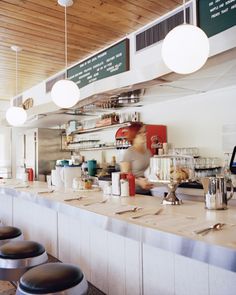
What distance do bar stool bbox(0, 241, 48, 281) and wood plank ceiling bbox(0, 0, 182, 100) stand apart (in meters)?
2.24

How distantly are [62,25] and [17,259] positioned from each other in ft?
8.35

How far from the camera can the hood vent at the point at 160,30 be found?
9.68 ft

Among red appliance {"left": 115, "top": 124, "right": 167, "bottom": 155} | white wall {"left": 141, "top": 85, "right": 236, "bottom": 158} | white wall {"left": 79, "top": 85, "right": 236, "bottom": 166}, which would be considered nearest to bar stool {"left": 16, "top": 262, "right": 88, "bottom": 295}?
white wall {"left": 79, "top": 85, "right": 236, "bottom": 166}

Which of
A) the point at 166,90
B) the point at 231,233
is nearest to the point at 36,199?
the point at 231,233

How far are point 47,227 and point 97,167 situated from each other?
3647 mm

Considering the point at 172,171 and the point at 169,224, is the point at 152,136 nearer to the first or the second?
the point at 172,171

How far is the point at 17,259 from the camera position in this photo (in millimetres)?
1905

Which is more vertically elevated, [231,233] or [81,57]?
[81,57]

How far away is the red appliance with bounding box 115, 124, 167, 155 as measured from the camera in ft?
16.9

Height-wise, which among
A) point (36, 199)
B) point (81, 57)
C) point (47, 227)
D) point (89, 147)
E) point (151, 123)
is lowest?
point (47, 227)

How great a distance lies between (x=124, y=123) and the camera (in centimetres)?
561

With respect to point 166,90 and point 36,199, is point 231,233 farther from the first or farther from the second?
point 166,90

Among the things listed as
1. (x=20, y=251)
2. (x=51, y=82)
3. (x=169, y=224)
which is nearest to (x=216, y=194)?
(x=169, y=224)

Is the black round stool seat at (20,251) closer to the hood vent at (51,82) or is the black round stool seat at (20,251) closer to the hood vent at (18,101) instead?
the hood vent at (51,82)
